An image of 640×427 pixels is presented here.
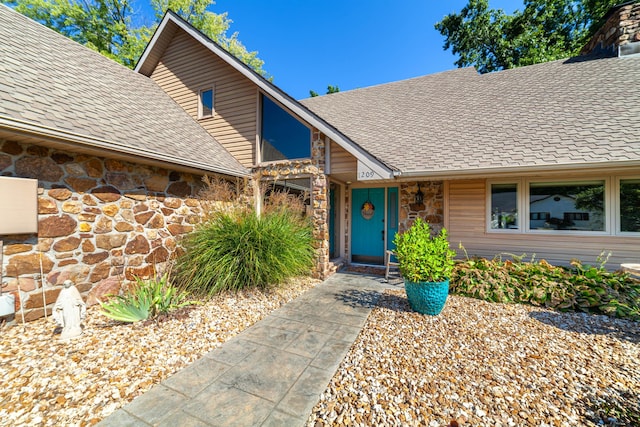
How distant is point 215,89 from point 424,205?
6.47 m

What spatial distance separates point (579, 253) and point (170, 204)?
8152mm

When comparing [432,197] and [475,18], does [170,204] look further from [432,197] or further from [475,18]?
[475,18]

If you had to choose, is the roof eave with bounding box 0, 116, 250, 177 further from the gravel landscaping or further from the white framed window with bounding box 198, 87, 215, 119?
the white framed window with bounding box 198, 87, 215, 119

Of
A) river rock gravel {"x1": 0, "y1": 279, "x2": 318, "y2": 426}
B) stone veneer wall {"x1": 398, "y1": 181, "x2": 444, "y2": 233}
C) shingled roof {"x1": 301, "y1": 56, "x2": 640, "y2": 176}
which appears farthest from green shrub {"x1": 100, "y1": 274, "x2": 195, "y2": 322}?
stone veneer wall {"x1": 398, "y1": 181, "x2": 444, "y2": 233}

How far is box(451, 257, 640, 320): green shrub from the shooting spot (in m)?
3.61

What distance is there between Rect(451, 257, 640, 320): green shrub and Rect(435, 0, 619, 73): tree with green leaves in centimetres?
1232

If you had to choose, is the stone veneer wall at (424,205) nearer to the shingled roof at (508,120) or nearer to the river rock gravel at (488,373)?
the shingled roof at (508,120)

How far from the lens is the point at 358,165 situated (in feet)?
16.1

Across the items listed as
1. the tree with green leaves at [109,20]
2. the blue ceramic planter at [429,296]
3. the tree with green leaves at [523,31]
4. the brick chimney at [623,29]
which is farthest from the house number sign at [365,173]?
the tree with green leaves at [109,20]

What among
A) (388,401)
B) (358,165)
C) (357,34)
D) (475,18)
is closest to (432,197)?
(358,165)

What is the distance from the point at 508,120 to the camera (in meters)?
5.49

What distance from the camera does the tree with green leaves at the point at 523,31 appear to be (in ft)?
38.6

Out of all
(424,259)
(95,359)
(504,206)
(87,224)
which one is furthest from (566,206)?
(87,224)

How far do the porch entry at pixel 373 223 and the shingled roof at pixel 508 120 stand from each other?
1.44 meters
